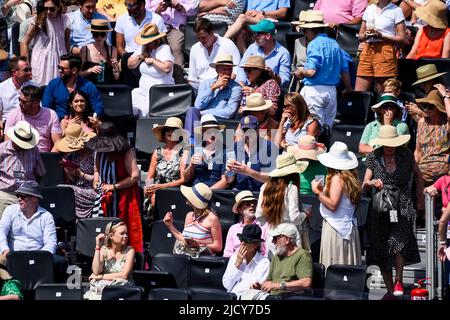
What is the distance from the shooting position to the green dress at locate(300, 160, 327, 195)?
16.3m

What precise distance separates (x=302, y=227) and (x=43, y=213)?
255 cm

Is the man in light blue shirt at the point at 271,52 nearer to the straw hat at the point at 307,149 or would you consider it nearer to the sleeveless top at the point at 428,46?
the sleeveless top at the point at 428,46

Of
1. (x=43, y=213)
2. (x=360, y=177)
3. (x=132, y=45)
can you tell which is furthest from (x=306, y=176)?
(x=132, y=45)

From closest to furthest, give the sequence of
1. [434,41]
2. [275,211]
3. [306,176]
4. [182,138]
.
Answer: [275,211]
[306,176]
[182,138]
[434,41]

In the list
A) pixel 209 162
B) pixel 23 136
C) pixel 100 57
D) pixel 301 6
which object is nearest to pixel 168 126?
pixel 209 162

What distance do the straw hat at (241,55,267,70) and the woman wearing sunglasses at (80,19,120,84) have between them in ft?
6.81

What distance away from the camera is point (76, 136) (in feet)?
57.1

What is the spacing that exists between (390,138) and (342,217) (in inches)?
38.7

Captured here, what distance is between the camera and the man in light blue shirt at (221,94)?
1802 centimetres

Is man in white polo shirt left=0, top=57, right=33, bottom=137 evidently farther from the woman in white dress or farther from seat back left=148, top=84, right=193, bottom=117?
seat back left=148, top=84, right=193, bottom=117

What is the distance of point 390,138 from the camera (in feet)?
52.5

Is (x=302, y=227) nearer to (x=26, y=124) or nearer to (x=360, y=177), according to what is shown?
(x=360, y=177)

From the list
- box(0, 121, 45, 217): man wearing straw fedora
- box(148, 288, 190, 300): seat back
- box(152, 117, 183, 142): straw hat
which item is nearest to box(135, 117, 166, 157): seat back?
box(152, 117, 183, 142): straw hat

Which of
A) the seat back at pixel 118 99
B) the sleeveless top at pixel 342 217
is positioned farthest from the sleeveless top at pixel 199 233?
the seat back at pixel 118 99
